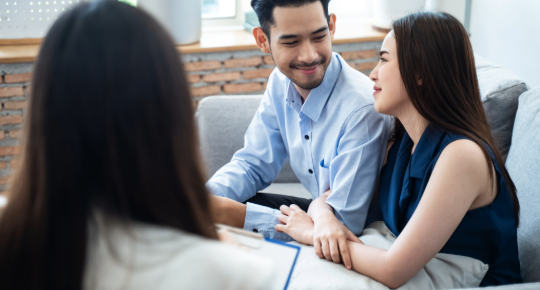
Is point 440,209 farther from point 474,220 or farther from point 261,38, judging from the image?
point 261,38

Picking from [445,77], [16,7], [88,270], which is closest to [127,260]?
[88,270]

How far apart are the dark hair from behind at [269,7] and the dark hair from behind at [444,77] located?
0.38 metres

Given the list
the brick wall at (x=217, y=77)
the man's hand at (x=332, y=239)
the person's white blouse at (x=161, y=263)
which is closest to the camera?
the person's white blouse at (x=161, y=263)

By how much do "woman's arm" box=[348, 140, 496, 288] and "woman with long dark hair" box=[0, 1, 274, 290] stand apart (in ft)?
1.81

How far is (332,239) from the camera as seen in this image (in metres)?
1.09

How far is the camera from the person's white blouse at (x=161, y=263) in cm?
48

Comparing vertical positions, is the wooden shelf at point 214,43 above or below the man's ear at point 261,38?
below

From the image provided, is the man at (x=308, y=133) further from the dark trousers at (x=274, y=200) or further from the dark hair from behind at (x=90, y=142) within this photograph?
the dark hair from behind at (x=90, y=142)

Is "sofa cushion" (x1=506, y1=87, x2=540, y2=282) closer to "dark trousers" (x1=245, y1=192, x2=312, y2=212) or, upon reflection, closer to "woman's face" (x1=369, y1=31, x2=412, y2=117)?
"woman's face" (x1=369, y1=31, x2=412, y2=117)

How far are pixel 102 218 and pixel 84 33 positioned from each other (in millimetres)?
207

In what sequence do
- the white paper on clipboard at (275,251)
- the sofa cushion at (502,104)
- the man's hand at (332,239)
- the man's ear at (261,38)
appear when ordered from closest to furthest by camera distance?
the white paper on clipboard at (275,251) → the man's hand at (332,239) → the sofa cushion at (502,104) → the man's ear at (261,38)

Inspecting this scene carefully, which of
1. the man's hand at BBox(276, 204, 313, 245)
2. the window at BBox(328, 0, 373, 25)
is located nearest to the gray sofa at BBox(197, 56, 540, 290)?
the man's hand at BBox(276, 204, 313, 245)

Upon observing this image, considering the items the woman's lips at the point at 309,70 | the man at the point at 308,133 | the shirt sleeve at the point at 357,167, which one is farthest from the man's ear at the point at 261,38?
the shirt sleeve at the point at 357,167

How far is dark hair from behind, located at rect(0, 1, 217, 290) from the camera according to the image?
483mm
